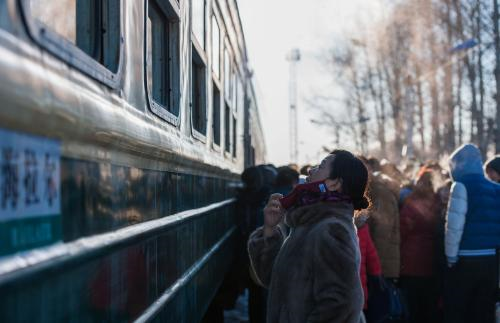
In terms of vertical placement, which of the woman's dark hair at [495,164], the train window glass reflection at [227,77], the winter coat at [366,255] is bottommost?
the winter coat at [366,255]

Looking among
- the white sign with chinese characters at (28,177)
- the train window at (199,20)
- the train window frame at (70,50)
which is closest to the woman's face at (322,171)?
the train window frame at (70,50)

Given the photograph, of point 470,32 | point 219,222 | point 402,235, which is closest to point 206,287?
point 219,222

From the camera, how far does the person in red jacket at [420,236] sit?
596 centimetres

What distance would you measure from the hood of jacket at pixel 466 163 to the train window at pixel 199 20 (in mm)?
2078

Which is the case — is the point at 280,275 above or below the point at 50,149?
below

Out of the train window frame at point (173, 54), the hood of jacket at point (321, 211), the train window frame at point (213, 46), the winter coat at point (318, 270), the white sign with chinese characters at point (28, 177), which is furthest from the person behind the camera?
the train window frame at point (213, 46)

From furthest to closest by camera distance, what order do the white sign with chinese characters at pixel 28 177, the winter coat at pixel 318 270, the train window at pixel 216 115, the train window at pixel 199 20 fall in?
the train window at pixel 216 115 → the train window at pixel 199 20 → the winter coat at pixel 318 270 → the white sign with chinese characters at pixel 28 177

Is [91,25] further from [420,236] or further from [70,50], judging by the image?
[420,236]

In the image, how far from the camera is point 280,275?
Answer: 2.65 meters

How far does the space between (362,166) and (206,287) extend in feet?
5.79

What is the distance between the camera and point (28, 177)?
1.37 metres

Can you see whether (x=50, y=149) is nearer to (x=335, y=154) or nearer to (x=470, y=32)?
(x=335, y=154)

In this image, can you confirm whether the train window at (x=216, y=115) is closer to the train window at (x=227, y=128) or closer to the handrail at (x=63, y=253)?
the train window at (x=227, y=128)

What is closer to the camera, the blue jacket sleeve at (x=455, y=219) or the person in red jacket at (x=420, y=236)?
the blue jacket sleeve at (x=455, y=219)
